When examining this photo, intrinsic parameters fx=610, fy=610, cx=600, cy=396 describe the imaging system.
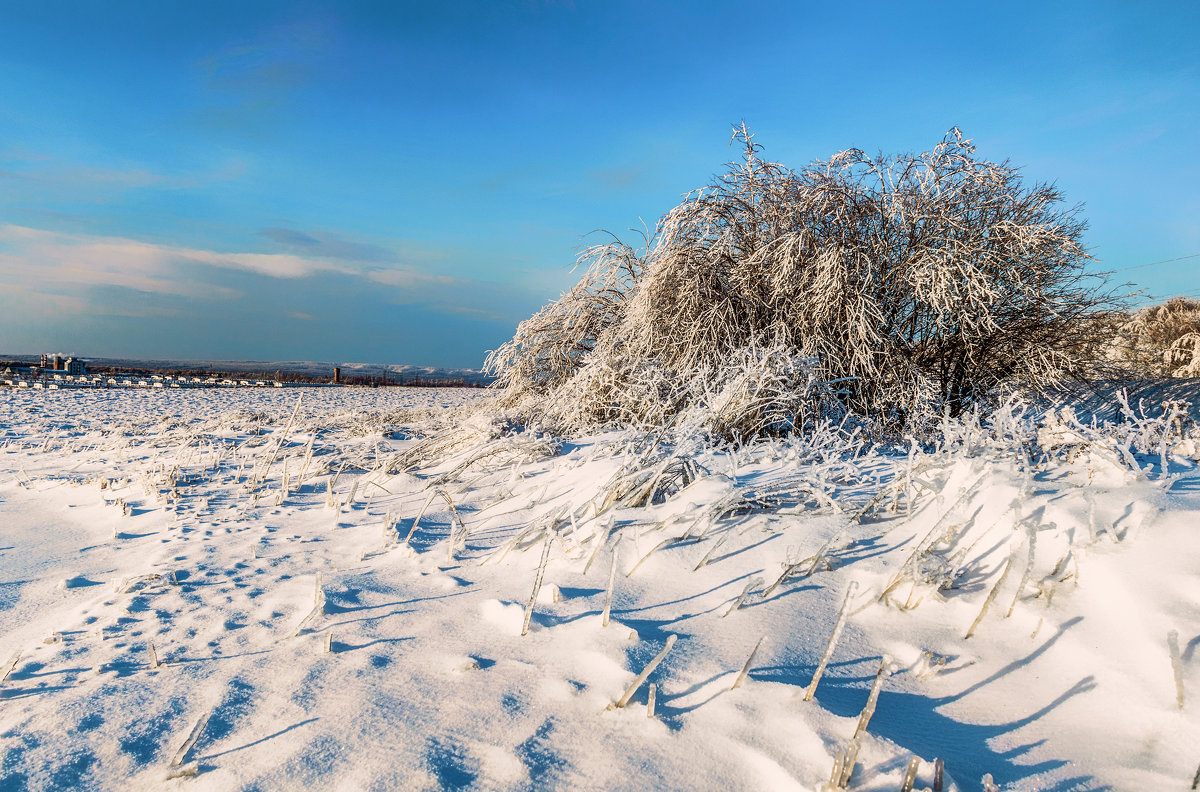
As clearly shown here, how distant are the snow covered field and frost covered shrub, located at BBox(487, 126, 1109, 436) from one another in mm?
2690

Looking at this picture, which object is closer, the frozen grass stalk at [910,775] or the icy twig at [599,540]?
the frozen grass stalk at [910,775]

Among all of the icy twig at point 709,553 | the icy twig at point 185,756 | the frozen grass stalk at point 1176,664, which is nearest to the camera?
the icy twig at point 185,756

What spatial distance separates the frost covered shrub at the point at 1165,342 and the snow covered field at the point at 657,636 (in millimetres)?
12505

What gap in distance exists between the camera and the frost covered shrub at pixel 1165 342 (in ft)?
40.5

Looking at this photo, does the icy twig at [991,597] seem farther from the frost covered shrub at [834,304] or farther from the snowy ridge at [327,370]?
the snowy ridge at [327,370]

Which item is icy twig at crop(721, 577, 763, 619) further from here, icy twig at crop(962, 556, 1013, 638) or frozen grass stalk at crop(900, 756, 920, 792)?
frozen grass stalk at crop(900, 756, 920, 792)

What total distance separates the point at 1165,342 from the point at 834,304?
13.6 m

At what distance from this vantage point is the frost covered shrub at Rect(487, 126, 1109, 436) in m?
6.14

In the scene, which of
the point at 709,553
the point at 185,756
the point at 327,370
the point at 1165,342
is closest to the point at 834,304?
the point at 709,553

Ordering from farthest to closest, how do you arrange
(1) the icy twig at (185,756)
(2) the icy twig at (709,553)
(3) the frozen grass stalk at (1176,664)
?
(2) the icy twig at (709,553) → (3) the frozen grass stalk at (1176,664) → (1) the icy twig at (185,756)

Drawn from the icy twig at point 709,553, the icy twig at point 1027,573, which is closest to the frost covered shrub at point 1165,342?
the icy twig at point 1027,573

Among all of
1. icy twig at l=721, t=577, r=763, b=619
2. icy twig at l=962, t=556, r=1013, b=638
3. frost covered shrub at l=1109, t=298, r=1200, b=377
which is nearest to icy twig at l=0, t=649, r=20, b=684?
icy twig at l=721, t=577, r=763, b=619

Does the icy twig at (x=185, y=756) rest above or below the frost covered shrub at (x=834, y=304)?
below

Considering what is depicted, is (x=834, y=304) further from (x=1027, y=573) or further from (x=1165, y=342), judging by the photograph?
(x=1165, y=342)
